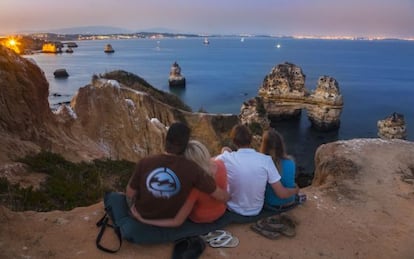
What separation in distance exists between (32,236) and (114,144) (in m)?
16.1

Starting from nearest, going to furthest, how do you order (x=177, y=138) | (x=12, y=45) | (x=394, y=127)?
(x=177, y=138) < (x=394, y=127) < (x=12, y=45)

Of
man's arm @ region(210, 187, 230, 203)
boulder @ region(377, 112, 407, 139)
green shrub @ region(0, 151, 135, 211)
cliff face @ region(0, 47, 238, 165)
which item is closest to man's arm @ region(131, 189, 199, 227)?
man's arm @ region(210, 187, 230, 203)

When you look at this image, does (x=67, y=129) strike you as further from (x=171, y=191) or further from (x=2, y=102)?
(x=171, y=191)

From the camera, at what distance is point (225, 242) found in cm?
645

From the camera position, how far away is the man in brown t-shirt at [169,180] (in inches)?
219

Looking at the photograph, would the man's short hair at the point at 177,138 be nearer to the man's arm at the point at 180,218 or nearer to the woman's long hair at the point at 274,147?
the man's arm at the point at 180,218

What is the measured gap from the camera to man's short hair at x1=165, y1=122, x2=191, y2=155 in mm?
5477

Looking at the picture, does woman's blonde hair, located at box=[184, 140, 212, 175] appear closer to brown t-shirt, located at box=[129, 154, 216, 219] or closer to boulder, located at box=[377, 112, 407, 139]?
brown t-shirt, located at box=[129, 154, 216, 219]

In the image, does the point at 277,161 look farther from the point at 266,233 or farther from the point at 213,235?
the point at 213,235

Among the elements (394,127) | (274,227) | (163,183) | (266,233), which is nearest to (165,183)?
(163,183)

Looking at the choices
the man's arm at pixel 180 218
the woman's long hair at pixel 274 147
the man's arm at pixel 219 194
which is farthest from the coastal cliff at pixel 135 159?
the woman's long hair at pixel 274 147

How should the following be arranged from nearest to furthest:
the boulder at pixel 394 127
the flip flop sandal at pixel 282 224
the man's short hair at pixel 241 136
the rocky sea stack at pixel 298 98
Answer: the man's short hair at pixel 241 136 < the flip flop sandal at pixel 282 224 < the boulder at pixel 394 127 < the rocky sea stack at pixel 298 98

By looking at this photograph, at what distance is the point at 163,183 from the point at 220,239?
63.2 inches

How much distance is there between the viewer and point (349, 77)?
9938 centimetres
